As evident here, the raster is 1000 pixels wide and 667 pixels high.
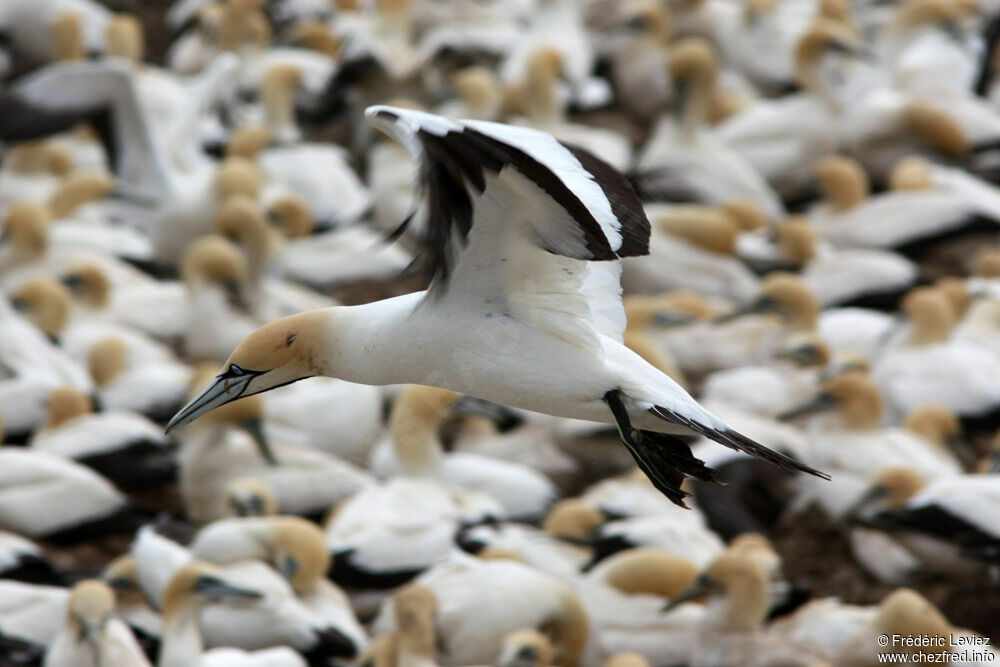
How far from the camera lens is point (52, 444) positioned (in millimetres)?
8273

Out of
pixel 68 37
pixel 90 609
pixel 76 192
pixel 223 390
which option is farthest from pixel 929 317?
pixel 68 37

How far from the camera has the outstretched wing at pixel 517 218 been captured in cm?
360

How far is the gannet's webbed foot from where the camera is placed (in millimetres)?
4281

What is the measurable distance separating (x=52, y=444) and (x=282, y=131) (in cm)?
527

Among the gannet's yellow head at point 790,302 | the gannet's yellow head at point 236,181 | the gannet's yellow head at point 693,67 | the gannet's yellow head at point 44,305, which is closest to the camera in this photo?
the gannet's yellow head at point 790,302

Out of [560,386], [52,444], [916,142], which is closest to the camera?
[560,386]

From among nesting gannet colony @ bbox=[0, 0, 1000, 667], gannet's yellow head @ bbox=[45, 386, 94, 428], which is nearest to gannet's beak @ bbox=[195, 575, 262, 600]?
nesting gannet colony @ bbox=[0, 0, 1000, 667]

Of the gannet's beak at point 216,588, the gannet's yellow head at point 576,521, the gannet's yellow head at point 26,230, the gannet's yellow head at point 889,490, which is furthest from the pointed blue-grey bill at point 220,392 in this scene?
the gannet's yellow head at point 26,230

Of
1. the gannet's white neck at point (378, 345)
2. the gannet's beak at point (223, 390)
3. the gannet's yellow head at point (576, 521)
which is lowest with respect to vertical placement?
the gannet's yellow head at point (576, 521)

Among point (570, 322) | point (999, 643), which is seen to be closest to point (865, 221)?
point (999, 643)

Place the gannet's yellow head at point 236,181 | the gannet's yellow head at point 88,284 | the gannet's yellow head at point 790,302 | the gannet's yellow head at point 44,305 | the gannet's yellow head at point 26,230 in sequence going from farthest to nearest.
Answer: the gannet's yellow head at point 236,181 → the gannet's yellow head at point 26,230 → the gannet's yellow head at point 88,284 → the gannet's yellow head at point 44,305 → the gannet's yellow head at point 790,302

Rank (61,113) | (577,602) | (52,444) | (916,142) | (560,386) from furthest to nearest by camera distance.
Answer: (916,142), (61,113), (52,444), (577,602), (560,386)

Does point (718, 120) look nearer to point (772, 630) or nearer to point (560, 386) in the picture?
point (772, 630)

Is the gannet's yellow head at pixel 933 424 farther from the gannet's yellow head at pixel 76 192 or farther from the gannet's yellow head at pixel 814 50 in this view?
the gannet's yellow head at pixel 76 192
